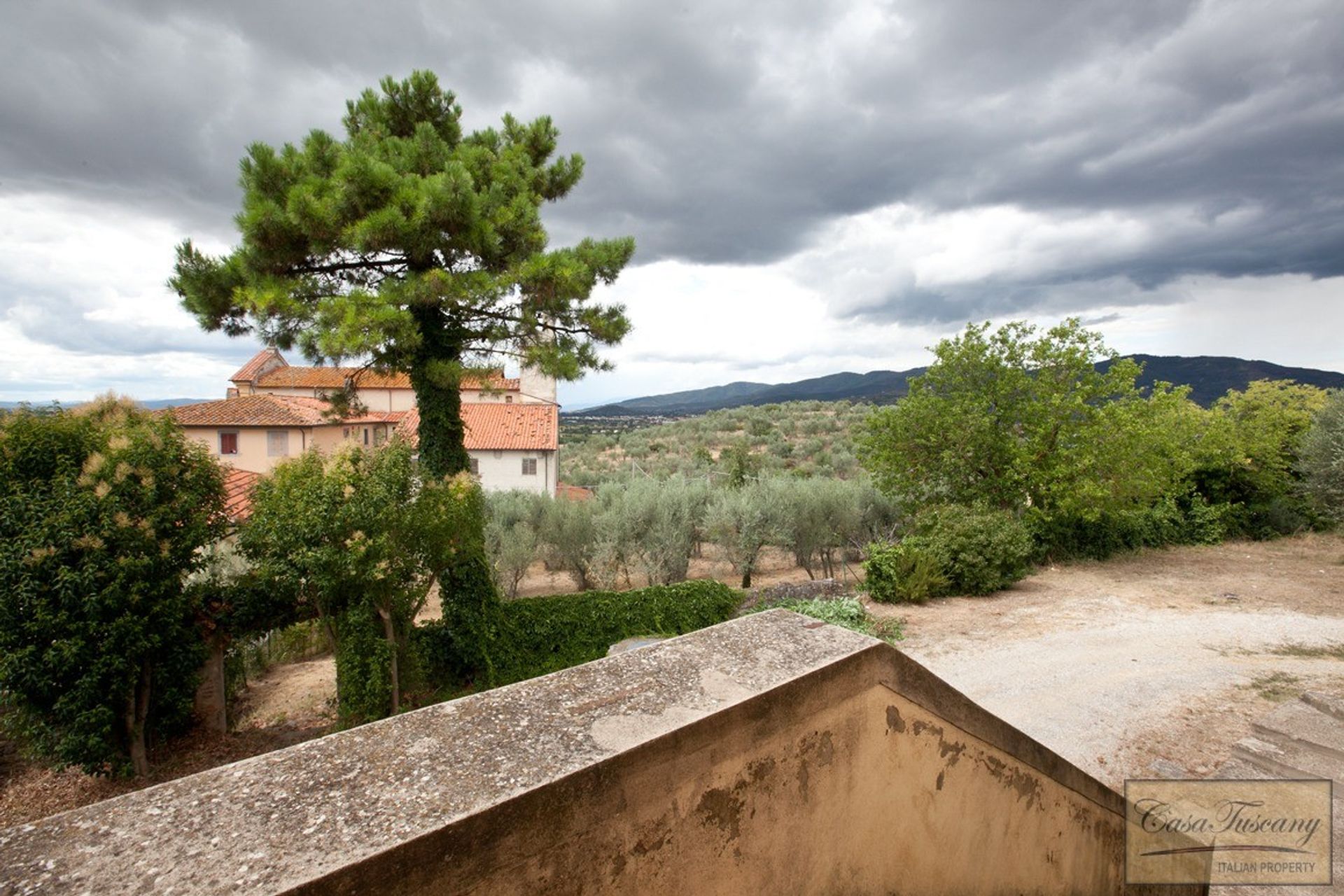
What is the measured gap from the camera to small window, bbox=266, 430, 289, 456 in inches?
1115

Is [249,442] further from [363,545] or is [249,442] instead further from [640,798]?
[640,798]

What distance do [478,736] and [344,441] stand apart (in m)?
7.09

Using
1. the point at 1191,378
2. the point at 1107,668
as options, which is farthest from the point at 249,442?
the point at 1191,378

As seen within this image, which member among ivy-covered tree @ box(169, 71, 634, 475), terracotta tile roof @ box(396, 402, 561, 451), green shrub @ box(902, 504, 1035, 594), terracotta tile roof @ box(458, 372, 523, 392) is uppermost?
ivy-covered tree @ box(169, 71, 634, 475)

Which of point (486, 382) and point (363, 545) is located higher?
point (486, 382)

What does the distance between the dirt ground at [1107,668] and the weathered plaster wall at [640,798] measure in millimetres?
4450

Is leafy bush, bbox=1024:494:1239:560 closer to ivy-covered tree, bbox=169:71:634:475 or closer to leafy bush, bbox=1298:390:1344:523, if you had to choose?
leafy bush, bbox=1298:390:1344:523

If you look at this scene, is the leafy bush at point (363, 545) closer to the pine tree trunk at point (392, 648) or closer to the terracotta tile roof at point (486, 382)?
the pine tree trunk at point (392, 648)

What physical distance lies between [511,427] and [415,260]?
63.9 ft

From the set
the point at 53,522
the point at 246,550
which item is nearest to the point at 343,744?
the point at 53,522

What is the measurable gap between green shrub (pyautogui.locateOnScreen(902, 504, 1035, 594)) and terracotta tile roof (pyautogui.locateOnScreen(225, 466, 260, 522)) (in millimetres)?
11466

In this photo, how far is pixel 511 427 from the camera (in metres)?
28.5

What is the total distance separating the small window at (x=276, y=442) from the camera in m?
28.3

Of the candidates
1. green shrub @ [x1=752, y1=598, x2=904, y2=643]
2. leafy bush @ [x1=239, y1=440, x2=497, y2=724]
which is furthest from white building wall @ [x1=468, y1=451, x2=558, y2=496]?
leafy bush @ [x1=239, y1=440, x2=497, y2=724]
